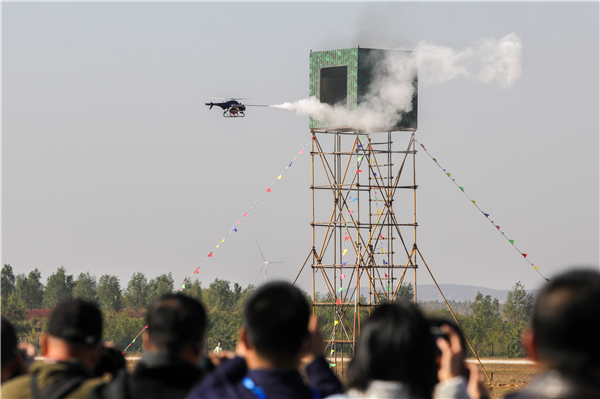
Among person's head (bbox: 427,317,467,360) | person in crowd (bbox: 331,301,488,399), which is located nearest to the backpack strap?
person in crowd (bbox: 331,301,488,399)

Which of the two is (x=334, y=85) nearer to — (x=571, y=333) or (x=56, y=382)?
(x=56, y=382)

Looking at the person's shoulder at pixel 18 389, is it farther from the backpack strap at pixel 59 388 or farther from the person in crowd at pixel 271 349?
the person in crowd at pixel 271 349

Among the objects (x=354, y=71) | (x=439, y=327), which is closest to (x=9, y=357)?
(x=439, y=327)

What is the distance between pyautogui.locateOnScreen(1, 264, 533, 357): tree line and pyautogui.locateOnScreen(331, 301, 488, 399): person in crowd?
52.4 meters

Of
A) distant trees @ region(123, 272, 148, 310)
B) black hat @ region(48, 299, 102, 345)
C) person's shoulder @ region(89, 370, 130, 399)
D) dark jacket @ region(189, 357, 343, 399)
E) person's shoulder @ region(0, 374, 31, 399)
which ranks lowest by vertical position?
distant trees @ region(123, 272, 148, 310)

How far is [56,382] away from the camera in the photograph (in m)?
5.84

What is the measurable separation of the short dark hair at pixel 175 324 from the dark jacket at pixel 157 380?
0.29 ft

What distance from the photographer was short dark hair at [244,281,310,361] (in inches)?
192

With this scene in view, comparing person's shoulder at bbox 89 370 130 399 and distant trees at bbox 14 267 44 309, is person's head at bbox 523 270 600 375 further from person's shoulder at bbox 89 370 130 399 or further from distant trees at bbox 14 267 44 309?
distant trees at bbox 14 267 44 309

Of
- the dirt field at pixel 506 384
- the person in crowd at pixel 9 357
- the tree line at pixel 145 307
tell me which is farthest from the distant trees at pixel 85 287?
the person in crowd at pixel 9 357

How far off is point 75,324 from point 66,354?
219mm

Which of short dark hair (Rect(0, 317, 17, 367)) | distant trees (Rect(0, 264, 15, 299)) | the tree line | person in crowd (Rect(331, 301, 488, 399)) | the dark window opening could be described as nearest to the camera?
person in crowd (Rect(331, 301, 488, 399))

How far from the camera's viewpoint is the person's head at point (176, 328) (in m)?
5.60

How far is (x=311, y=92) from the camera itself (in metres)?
31.9
